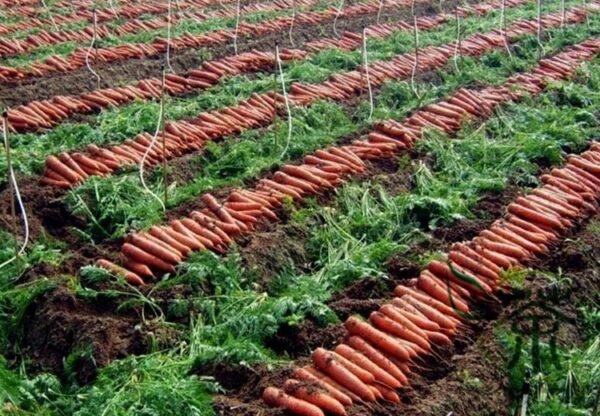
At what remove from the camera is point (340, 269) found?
6.51 metres

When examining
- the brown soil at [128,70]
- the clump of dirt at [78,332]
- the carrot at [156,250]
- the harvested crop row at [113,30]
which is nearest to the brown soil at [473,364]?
the clump of dirt at [78,332]

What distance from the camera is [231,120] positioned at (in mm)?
9664

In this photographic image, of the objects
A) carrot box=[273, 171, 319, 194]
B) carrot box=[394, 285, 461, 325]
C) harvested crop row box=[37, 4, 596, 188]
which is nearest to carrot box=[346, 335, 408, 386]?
carrot box=[394, 285, 461, 325]

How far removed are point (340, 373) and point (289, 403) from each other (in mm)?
381

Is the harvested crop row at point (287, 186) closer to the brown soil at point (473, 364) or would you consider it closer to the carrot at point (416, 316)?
the brown soil at point (473, 364)

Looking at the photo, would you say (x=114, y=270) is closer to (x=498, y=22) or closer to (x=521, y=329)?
(x=521, y=329)

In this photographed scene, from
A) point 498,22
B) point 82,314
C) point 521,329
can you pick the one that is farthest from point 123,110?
point 498,22

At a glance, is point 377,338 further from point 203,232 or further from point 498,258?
point 203,232

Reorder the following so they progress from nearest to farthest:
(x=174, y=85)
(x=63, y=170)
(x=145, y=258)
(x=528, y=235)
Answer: (x=145, y=258) → (x=528, y=235) → (x=63, y=170) → (x=174, y=85)

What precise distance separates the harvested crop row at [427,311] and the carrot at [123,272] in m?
1.70

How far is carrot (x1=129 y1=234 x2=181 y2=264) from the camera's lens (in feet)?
21.7

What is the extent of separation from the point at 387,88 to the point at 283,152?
2910 millimetres

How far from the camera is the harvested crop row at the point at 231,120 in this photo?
26.9 ft

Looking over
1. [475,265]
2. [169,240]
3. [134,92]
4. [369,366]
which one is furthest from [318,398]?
[134,92]
